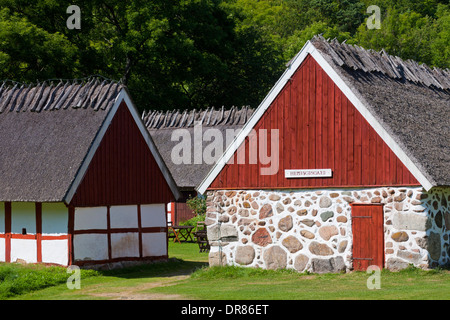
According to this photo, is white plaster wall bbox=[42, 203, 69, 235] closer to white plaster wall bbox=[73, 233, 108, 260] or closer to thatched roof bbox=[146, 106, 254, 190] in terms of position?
white plaster wall bbox=[73, 233, 108, 260]

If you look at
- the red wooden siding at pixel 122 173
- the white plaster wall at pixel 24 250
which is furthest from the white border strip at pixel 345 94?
the white plaster wall at pixel 24 250

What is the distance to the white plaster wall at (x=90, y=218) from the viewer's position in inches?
919

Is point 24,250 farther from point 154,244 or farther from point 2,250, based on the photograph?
point 154,244

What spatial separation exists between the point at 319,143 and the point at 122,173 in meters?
7.15

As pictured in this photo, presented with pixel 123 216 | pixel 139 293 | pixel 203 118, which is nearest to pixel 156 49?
pixel 203 118

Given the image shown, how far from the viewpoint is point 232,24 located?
180ft

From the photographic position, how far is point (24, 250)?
2395 cm

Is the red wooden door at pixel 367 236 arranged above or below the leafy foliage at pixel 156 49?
below

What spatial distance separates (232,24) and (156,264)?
1278 inches

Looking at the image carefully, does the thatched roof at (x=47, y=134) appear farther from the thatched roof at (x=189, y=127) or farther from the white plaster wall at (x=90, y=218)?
the thatched roof at (x=189, y=127)

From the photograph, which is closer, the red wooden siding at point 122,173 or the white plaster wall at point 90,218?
the white plaster wall at point 90,218

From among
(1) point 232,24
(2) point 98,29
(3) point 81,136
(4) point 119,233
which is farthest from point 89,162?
(1) point 232,24

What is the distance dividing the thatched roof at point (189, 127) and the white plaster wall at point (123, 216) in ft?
35.1

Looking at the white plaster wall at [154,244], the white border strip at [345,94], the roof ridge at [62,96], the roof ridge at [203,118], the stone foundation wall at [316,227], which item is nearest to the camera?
the white border strip at [345,94]
